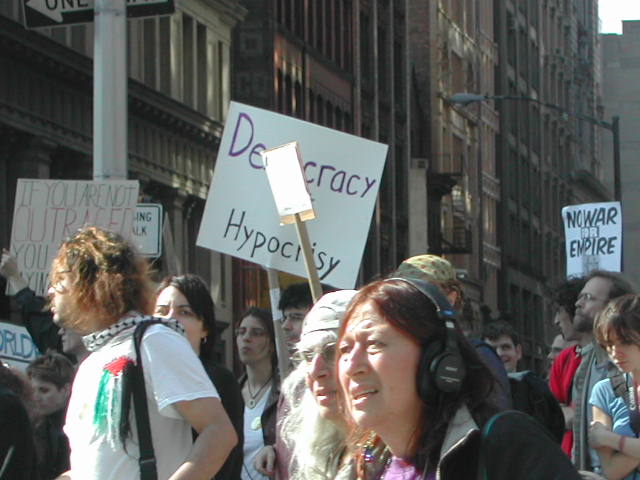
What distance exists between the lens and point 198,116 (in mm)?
35594

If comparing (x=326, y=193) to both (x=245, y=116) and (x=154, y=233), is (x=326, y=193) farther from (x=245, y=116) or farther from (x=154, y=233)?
(x=154, y=233)

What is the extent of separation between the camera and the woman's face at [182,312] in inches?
296

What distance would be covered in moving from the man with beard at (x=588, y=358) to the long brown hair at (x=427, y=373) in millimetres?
4342

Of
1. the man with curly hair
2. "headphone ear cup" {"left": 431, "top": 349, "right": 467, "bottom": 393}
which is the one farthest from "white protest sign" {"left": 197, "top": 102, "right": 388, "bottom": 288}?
"headphone ear cup" {"left": 431, "top": 349, "right": 467, "bottom": 393}

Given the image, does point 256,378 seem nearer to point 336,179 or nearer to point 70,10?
point 336,179

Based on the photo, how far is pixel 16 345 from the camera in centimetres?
1080

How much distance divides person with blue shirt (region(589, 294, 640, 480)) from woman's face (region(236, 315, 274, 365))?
1571 mm

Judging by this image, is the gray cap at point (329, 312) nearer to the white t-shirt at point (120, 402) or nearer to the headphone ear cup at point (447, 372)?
the white t-shirt at point (120, 402)

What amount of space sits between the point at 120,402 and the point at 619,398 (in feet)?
10.1

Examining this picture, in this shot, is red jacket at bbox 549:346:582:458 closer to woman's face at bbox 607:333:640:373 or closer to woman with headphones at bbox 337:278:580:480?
woman's face at bbox 607:333:640:373

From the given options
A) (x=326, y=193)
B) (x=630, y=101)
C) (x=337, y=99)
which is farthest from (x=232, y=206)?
(x=630, y=101)

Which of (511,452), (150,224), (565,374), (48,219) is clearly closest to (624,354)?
(565,374)

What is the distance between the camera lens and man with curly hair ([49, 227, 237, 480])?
18.3 feet

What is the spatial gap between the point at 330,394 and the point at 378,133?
4569 centimetres
